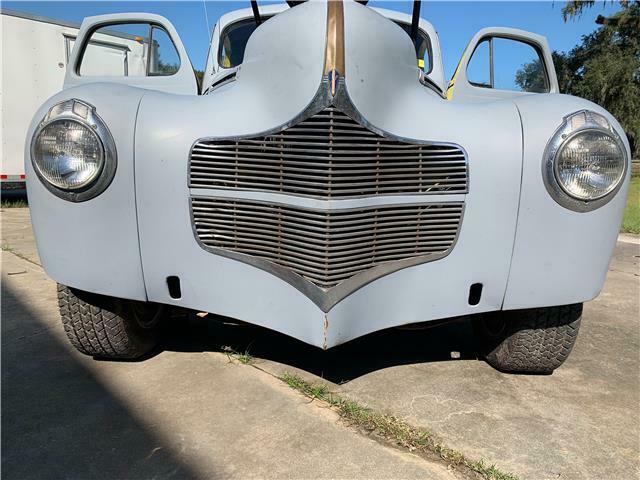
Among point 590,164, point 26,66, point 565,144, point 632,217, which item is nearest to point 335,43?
point 565,144

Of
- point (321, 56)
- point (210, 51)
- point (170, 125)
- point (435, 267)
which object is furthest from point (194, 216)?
point (210, 51)

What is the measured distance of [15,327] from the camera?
10.2 ft

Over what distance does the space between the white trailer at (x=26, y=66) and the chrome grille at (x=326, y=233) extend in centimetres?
848

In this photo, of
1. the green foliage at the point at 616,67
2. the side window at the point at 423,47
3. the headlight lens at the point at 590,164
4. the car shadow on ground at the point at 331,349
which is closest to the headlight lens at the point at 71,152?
the car shadow on ground at the point at 331,349

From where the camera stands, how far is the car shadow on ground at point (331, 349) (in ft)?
8.72

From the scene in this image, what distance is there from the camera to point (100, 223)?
203 cm

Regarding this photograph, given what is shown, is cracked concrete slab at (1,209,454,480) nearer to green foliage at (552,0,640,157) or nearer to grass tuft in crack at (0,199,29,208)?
grass tuft in crack at (0,199,29,208)

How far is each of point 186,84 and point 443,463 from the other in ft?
8.71

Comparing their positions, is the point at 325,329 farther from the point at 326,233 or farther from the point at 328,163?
the point at 328,163

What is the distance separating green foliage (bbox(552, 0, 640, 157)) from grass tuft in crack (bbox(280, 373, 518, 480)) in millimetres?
23218

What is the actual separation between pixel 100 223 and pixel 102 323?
60cm

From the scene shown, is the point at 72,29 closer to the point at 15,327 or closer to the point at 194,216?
the point at 15,327

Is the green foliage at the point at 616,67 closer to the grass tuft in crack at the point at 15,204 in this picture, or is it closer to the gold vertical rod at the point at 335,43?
the grass tuft in crack at the point at 15,204

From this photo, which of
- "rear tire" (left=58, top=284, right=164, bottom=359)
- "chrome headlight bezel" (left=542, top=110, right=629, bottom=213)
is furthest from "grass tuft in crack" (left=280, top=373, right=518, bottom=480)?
"chrome headlight bezel" (left=542, top=110, right=629, bottom=213)
